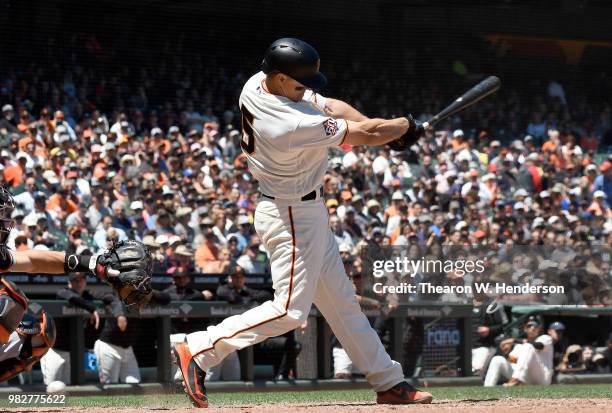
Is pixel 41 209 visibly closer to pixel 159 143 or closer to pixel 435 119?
pixel 159 143

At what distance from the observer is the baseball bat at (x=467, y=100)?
237 inches

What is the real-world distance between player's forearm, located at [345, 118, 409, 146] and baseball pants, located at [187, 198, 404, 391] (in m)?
0.38

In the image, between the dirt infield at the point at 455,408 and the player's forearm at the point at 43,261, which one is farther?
the player's forearm at the point at 43,261

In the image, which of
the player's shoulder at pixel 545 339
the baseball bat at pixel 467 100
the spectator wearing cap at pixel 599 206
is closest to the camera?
the baseball bat at pixel 467 100

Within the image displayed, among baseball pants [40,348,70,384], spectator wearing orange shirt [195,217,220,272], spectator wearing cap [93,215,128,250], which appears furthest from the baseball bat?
spectator wearing cap [93,215,128,250]

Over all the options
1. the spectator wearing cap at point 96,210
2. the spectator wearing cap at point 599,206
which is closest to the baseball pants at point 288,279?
the spectator wearing cap at point 96,210

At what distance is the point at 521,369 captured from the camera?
10.2 m

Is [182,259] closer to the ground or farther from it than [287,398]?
farther from it

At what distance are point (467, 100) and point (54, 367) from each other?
429cm

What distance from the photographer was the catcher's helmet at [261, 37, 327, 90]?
549 centimetres

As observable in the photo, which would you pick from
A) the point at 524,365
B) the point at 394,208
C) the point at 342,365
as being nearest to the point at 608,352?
the point at 524,365

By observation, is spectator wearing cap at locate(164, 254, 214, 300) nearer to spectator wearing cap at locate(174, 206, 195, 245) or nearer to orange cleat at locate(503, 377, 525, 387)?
spectator wearing cap at locate(174, 206, 195, 245)

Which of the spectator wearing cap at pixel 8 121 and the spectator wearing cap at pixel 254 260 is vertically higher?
the spectator wearing cap at pixel 8 121

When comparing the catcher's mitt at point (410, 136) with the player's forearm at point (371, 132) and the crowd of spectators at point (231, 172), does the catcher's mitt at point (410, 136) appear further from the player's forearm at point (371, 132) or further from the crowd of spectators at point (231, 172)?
the crowd of spectators at point (231, 172)
